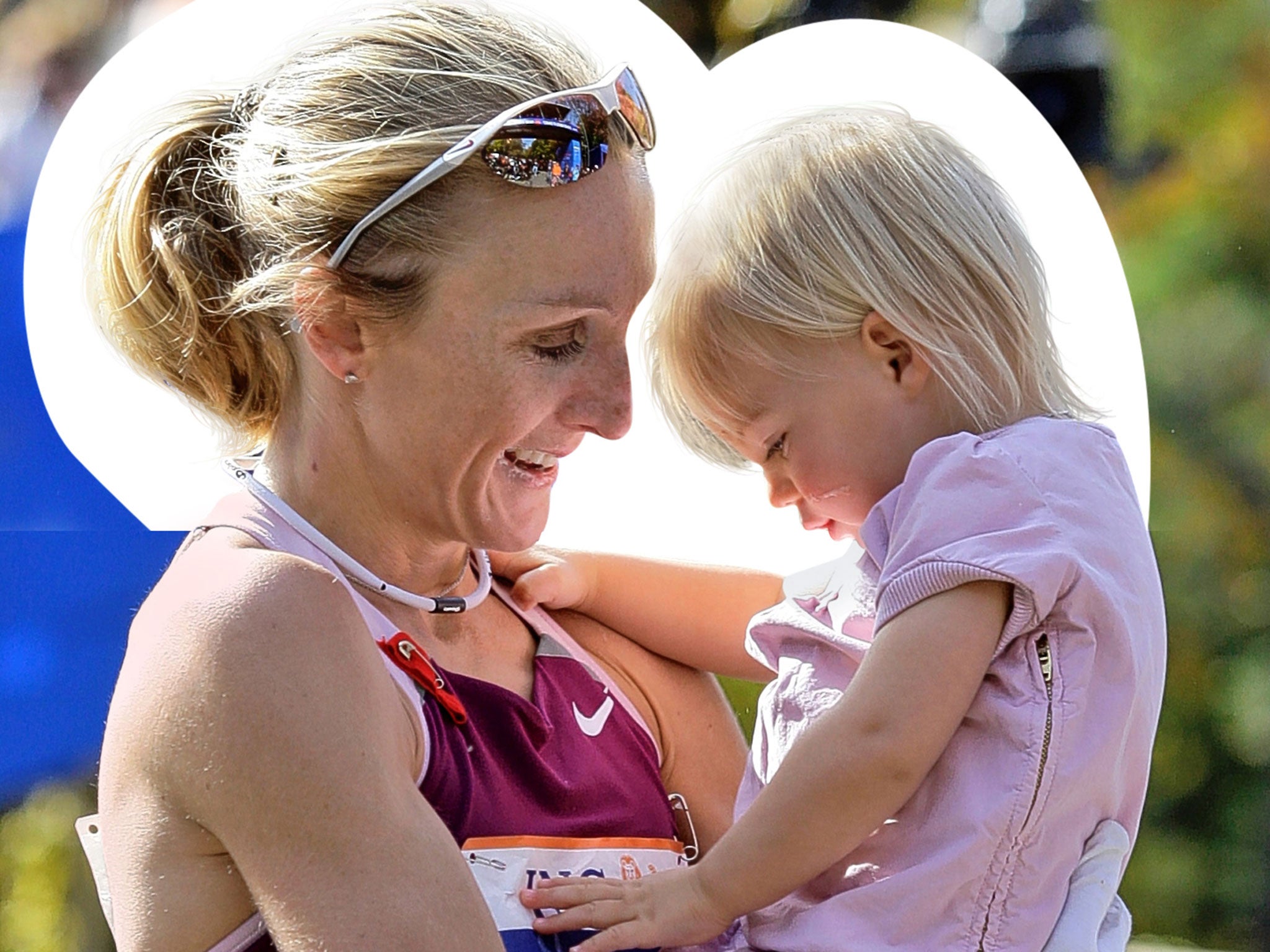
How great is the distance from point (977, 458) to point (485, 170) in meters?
0.59

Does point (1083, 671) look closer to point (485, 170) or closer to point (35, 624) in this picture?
point (485, 170)

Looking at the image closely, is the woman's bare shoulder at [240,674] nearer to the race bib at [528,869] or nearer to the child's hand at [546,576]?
the race bib at [528,869]

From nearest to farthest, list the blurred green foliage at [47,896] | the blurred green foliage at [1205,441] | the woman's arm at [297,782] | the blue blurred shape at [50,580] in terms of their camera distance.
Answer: the woman's arm at [297,782] < the blue blurred shape at [50,580] < the blurred green foliage at [47,896] < the blurred green foliage at [1205,441]

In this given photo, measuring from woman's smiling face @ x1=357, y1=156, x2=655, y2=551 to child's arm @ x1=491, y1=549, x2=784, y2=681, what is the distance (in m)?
0.25

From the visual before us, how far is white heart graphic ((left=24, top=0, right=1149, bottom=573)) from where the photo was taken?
200 cm

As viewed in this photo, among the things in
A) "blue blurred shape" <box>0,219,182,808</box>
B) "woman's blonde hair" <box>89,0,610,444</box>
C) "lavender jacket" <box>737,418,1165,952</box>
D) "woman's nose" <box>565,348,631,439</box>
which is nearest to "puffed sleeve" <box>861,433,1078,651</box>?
"lavender jacket" <box>737,418,1165,952</box>

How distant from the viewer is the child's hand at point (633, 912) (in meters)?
1.59

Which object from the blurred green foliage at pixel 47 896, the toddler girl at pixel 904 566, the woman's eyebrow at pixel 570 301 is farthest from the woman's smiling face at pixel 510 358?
the blurred green foliage at pixel 47 896

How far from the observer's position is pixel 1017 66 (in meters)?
5.21

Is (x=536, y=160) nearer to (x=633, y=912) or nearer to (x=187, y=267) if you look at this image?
(x=187, y=267)

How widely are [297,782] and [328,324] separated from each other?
532 mm

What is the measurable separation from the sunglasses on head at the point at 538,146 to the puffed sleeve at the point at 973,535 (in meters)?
0.49

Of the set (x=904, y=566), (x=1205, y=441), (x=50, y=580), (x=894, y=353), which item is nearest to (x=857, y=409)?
(x=894, y=353)

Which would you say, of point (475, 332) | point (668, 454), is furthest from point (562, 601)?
point (475, 332)
